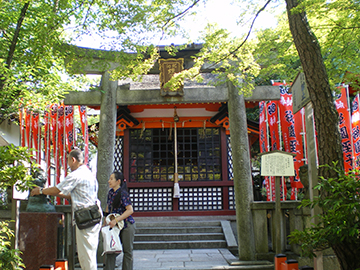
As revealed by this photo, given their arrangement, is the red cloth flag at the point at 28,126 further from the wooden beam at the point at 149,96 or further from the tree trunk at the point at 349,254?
the tree trunk at the point at 349,254

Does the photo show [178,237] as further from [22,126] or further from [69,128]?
[22,126]

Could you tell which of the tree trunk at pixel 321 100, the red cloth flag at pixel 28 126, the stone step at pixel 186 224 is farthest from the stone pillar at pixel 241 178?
the red cloth flag at pixel 28 126

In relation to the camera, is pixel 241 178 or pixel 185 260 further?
pixel 241 178

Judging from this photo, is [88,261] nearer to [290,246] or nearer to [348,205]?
[348,205]

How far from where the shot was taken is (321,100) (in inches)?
179

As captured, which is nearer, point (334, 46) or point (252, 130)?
point (334, 46)

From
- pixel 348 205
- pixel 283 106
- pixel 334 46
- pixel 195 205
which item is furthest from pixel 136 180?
pixel 348 205

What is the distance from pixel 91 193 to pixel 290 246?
4994mm

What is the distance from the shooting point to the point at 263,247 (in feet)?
24.0

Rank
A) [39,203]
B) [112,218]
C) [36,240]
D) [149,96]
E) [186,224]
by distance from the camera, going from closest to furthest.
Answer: [112,218], [36,240], [39,203], [149,96], [186,224]

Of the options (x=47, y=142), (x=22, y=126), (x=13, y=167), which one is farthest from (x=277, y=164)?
(x=22, y=126)

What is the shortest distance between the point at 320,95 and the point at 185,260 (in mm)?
4660

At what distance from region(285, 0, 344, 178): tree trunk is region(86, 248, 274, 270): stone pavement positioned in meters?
3.28

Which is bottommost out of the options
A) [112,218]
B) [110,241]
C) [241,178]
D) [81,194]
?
[110,241]
